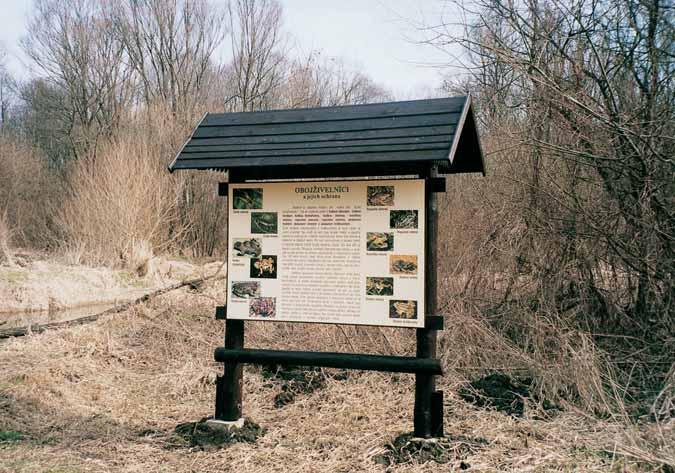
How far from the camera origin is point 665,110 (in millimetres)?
8203

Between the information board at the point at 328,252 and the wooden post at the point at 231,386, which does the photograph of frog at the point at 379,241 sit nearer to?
the information board at the point at 328,252

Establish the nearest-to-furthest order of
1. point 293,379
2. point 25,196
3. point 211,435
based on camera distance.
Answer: point 211,435, point 293,379, point 25,196

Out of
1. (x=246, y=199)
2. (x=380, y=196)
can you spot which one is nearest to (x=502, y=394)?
(x=380, y=196)

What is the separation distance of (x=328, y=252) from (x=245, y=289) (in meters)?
0.93

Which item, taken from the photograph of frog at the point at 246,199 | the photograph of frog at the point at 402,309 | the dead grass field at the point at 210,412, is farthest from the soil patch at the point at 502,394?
the photograph of frog at the point at 246,199

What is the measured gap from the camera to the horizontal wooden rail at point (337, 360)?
5.83 metres

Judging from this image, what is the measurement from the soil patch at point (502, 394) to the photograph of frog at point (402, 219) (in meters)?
2.47

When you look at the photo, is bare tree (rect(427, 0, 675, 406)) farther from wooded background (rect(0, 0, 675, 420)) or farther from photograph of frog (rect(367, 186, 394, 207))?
photograph of frog (rect(367, 186, 394, 207))

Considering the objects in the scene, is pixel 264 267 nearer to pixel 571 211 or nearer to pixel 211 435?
pixel 211 435

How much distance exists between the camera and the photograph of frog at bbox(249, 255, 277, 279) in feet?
20.9

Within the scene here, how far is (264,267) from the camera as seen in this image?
6.41 metres

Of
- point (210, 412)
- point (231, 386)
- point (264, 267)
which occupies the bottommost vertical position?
point (210, 412)

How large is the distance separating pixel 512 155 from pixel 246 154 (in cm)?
525

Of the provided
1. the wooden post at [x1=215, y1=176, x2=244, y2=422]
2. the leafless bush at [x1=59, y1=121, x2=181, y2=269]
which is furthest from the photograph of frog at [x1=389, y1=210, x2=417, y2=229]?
the leafless bush at [x1=59, y1=121, x2=181, y2=269]
